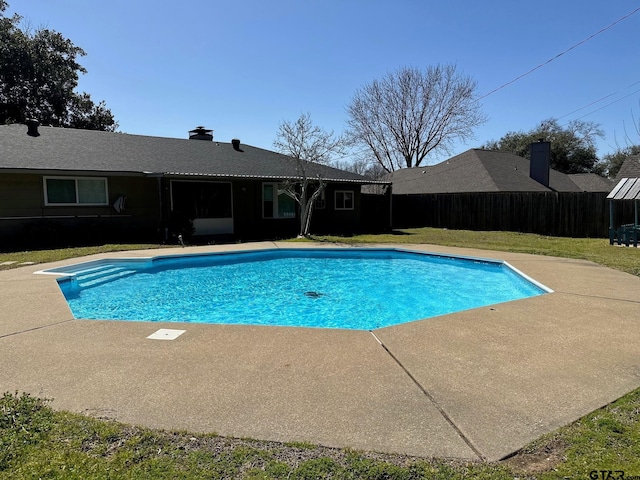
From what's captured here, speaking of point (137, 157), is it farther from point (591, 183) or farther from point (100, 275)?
point (591, 183)

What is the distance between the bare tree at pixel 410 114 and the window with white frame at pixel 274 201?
2047cm

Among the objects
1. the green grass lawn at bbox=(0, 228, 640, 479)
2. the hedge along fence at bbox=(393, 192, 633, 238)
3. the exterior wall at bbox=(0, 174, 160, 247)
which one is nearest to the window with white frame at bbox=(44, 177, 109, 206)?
the exterior wall at bbox=(0, 174, 160, 247)

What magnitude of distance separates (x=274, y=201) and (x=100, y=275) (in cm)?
879

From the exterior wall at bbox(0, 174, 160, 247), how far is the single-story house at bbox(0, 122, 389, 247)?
1.1 inches

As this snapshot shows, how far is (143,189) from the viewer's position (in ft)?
48.4

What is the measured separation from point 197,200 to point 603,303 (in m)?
13.5

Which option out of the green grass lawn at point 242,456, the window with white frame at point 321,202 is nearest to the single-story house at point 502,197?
the window with white frame at point 321,202

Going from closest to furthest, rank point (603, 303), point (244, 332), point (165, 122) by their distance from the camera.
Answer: point (244, 332), point (603, 303), point (165, 122)

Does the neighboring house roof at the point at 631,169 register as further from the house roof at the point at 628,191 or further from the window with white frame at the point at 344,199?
the window with white frame at the point at 344,199

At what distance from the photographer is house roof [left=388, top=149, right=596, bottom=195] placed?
70.4 ft

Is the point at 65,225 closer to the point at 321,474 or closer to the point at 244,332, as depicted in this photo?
the point at 244,332

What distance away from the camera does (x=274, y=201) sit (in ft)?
56.5

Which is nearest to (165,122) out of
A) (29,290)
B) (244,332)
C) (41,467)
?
(29,290)

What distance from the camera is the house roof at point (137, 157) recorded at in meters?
13.0
